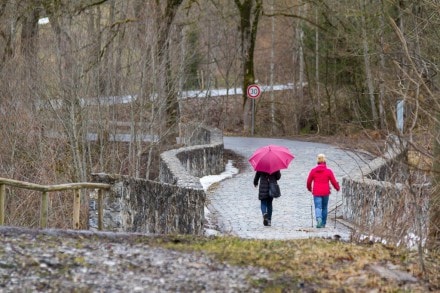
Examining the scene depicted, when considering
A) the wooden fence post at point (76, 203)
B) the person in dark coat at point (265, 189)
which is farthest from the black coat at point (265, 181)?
the wooden fence post at point (76, 203)

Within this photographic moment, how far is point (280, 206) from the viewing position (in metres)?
20.6

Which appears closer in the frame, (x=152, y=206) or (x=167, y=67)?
(x=152, y=206)

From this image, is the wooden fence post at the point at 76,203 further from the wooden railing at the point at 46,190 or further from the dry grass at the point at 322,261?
the dry grass at the point at 322,261

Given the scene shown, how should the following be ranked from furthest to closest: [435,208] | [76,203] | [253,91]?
[253,91], [76,203], [435,208]

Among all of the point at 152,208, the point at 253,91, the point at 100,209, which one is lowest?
the point at 152,208

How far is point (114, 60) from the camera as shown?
25.3 m

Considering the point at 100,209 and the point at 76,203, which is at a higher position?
the point at 76,203

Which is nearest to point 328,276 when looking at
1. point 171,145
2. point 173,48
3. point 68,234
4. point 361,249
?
point 361,249

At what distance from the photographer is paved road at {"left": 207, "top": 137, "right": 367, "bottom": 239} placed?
15740mm

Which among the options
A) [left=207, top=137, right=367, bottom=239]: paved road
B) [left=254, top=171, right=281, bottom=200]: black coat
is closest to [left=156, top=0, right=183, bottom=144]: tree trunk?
[left=207, top=137, right=367, bottom=239]: paved road

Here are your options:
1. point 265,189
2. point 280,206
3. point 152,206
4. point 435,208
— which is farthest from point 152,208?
point 280,206

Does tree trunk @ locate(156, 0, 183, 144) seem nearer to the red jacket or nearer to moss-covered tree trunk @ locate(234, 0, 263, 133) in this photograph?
the red jacket

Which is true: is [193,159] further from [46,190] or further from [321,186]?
[46,190]

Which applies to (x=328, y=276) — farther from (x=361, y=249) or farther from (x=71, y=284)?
(x=71, y=284)
